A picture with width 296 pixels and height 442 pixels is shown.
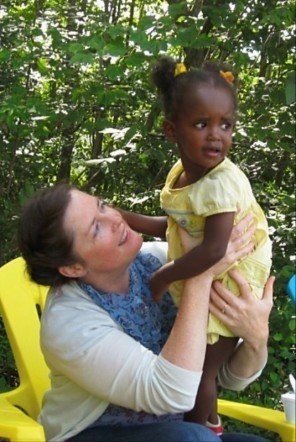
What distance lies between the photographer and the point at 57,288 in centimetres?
232

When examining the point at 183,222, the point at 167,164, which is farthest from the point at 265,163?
the point at 183,222

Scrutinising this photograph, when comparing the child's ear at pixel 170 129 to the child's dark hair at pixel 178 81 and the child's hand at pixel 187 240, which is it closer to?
the child's dark hair at pixel 178 81

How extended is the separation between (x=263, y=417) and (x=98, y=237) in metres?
0.79

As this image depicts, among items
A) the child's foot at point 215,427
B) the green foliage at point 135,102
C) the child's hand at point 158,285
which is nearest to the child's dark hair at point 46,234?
the child's hand at point 158,285

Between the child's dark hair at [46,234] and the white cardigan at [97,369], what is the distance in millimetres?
95

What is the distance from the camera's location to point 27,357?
2791 mm

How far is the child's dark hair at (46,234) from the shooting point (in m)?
2.24

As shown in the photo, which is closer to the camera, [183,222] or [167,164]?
[183,222]

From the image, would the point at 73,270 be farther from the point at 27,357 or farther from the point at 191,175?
the point at 27,357

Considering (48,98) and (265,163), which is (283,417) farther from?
(48,98)

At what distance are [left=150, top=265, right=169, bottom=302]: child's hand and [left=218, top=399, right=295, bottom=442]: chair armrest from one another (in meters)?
0.50

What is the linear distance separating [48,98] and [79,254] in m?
1.89

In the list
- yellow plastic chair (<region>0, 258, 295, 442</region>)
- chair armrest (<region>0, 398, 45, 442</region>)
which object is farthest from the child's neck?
chair armrest (<region>0, 398, 45, 442</region>)

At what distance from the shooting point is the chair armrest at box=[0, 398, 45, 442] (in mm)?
2156
